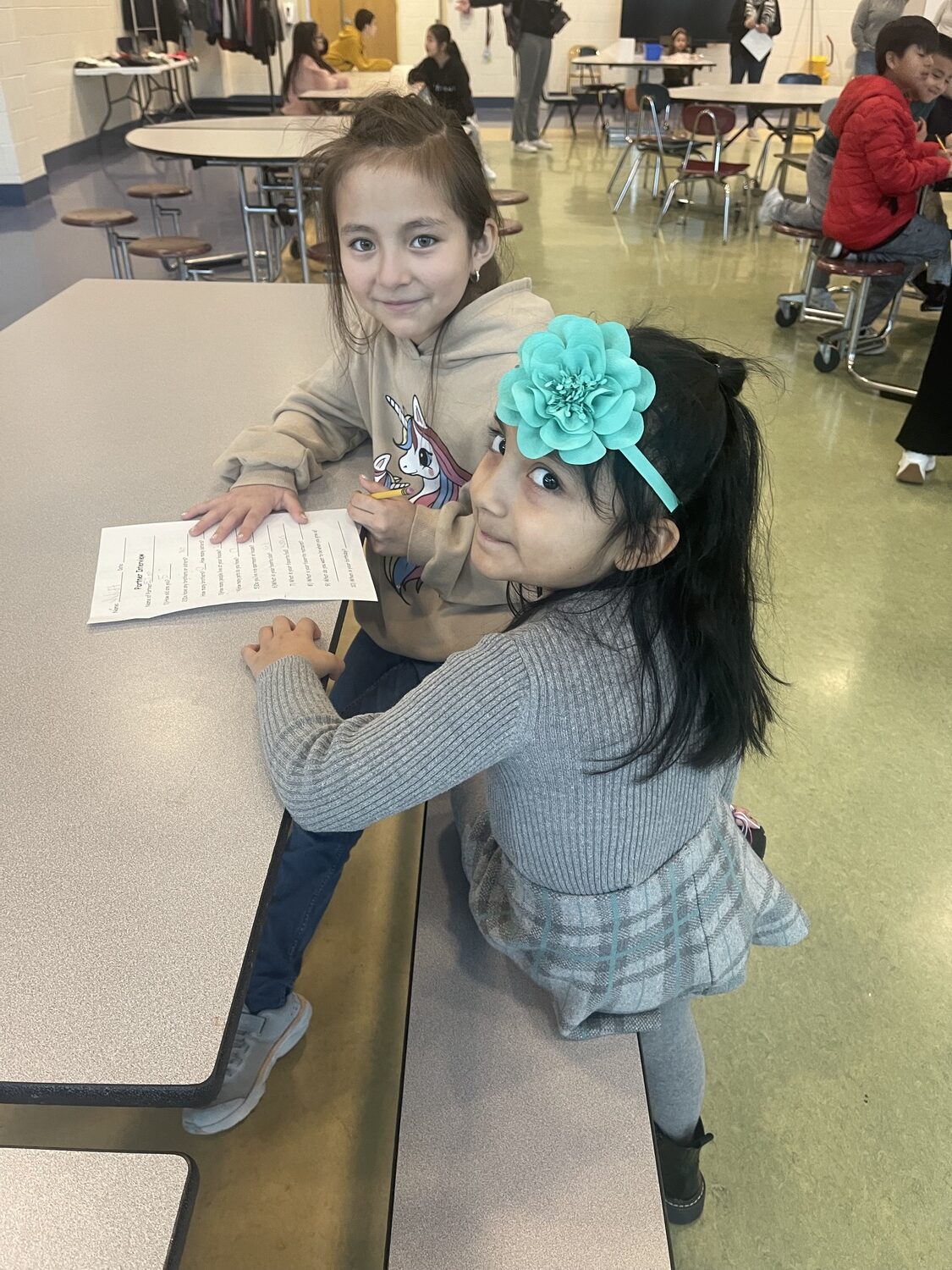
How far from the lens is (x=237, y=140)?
4184 millimetres

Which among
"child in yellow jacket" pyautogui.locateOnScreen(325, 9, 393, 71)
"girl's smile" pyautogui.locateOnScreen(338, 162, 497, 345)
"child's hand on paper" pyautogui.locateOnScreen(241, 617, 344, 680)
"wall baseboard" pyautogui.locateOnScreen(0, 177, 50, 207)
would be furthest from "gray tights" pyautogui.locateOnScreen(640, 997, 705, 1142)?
"child in yellow jacket" pyautogui.locateOnScreen(325, 9, 393, 71)

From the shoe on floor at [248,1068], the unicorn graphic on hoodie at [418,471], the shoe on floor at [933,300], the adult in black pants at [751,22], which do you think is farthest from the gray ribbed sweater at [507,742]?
the adult in black pants at [751,22]

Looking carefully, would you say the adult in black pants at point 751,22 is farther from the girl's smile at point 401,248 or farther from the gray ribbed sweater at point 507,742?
the gray ribbed sweater at point 507,742

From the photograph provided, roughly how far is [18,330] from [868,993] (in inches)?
73.7

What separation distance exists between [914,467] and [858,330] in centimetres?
108

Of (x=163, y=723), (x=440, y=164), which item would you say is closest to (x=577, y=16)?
(x=440, y=164)

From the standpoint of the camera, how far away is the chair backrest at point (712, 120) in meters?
6.18

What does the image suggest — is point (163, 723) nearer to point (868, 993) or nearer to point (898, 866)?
point (868, 993)

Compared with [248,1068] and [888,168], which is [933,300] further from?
[248,1068]

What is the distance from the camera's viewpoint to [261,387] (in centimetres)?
154

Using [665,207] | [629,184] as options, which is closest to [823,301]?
[665,207]

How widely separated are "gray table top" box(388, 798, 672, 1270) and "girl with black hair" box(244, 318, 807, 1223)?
42mm

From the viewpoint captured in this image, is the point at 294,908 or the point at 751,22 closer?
the point at 294,908

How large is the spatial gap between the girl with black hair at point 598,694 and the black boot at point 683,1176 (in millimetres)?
274
